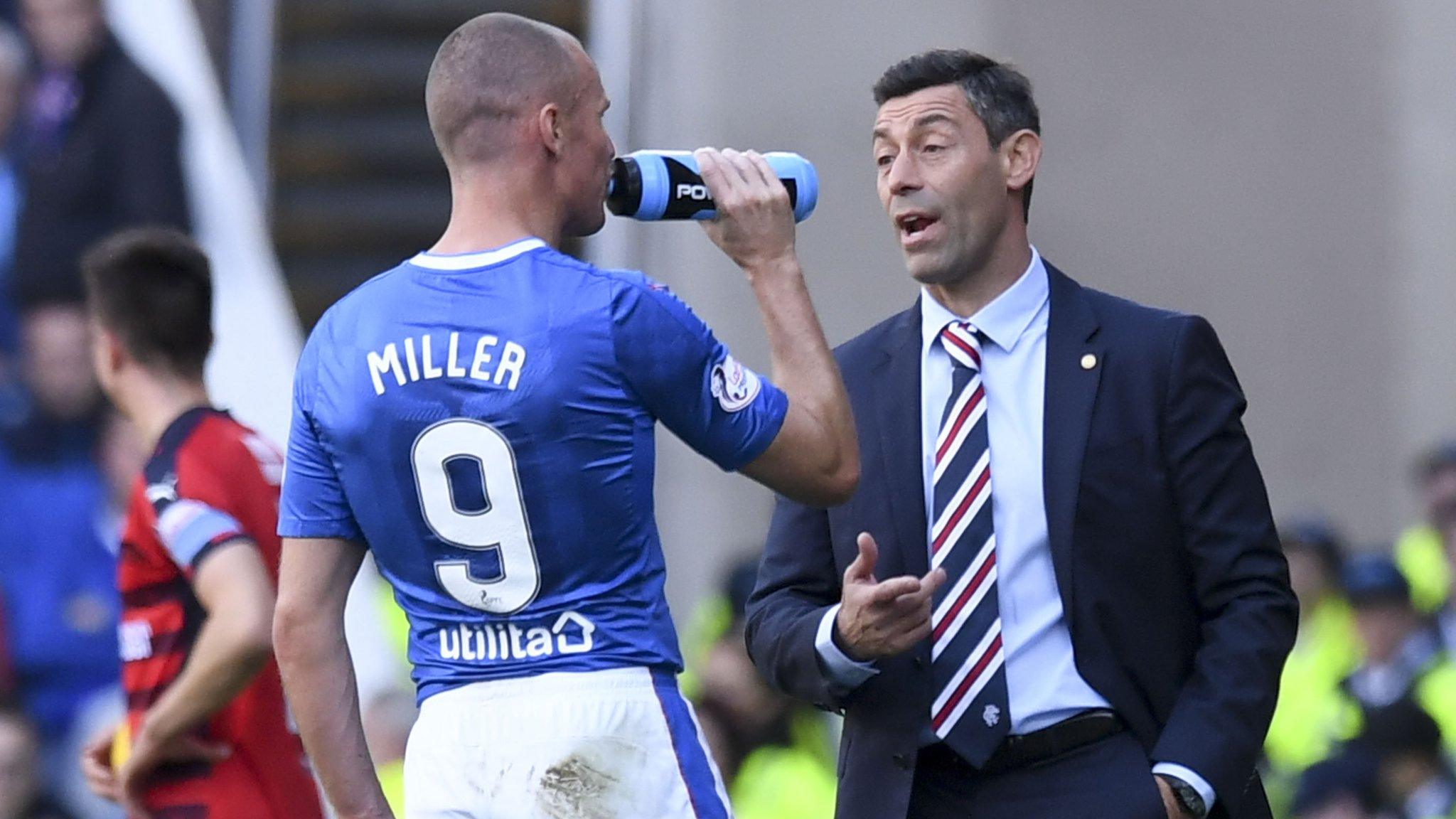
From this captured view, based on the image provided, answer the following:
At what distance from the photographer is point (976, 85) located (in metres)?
4.23

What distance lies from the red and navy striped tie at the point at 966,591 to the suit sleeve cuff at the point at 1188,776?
27 cm

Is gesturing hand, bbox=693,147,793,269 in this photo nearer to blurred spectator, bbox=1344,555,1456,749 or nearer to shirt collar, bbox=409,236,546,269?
shirt collar, bbox=409,236,546,269

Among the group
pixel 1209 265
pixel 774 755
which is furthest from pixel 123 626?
pixel 1209 265

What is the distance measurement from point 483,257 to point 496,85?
11.0 inches

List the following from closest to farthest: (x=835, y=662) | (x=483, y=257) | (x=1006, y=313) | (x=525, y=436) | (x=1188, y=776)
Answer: (x=525, y=436) → (x=483, y=257) → (x=1188, y=776) → (x=835, y=662) → (x=1006, y=313)

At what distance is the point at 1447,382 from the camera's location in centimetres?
966

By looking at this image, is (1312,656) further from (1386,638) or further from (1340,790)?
(1340,790)

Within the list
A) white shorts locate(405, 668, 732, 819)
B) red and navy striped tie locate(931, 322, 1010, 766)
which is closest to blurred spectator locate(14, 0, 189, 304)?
red and navy striped tie locate(931, 322, 1010, 766)

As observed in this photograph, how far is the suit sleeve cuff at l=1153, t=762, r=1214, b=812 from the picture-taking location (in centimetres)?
380

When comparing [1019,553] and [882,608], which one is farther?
[1019,553]

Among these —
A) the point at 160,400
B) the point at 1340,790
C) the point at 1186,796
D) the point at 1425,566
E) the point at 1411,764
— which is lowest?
the point at 1340,790

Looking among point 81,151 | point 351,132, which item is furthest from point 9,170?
point 351,132

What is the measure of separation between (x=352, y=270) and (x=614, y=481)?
312 inches

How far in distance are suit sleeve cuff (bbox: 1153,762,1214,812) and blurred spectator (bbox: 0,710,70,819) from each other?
4509 millimetres
